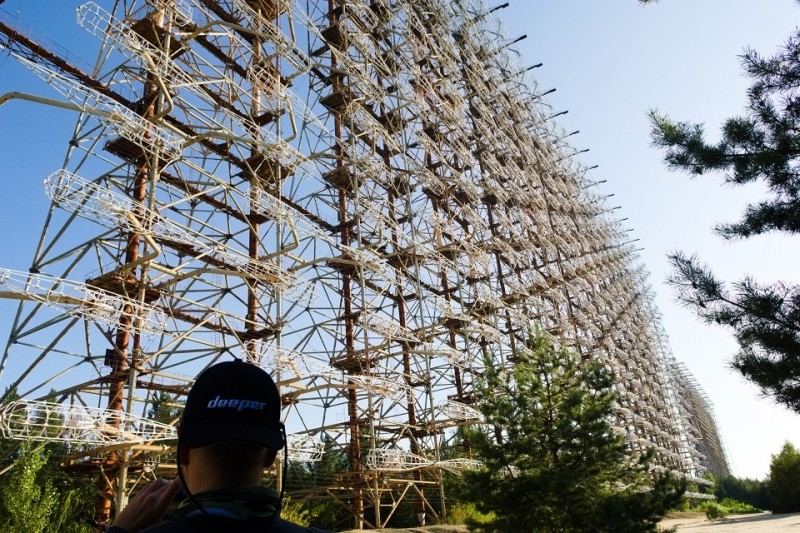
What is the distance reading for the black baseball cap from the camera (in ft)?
4.25

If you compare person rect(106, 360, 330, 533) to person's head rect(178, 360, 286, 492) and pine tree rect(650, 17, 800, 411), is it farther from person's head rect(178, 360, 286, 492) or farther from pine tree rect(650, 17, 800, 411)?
pine tree rect(650, 17, 800, 411)

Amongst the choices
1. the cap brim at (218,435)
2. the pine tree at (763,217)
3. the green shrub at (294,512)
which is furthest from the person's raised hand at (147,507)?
the green shrub at (294,512)

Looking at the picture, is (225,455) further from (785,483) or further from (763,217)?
(785,483)

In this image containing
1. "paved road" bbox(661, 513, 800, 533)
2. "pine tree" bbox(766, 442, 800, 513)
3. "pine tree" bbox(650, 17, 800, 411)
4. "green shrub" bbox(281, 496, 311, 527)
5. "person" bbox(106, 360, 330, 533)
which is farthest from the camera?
"pine tree" bbox(766, 442, 800, 513)

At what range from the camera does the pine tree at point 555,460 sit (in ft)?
32.8

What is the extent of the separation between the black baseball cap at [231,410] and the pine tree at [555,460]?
30.0 feet

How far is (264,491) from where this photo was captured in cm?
124

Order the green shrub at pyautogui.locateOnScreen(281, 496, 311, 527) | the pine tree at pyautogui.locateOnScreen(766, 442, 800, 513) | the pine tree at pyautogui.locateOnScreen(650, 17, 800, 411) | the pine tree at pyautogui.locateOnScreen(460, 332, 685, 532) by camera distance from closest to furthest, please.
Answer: the pine tree at pyautogui.locateOnScreen(650, 17, 800, 411)
the pine tree at pyautogui.locateOnScreen(460, 332, 685, 532)
the green shrub at pyautogui.locateOnScreen(281, 496, 311, 527)
the pine tree at pyautogui.locateOnScreen(766, 442, 800, 513)

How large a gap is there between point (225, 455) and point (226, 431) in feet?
0.17

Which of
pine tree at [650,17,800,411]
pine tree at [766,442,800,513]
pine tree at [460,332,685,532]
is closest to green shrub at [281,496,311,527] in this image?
pine tree at [460,332,685,532]

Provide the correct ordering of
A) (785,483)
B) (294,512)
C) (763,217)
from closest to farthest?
1. (763,217)
2. (294,512)
3. (785,483)

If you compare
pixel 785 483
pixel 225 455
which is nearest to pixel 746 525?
pixel 785 483

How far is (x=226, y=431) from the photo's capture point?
1295 millimetres

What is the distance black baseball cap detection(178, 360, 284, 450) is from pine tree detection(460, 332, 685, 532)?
30.0 feet
